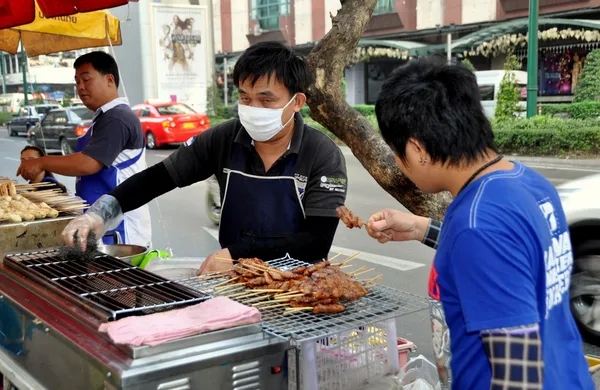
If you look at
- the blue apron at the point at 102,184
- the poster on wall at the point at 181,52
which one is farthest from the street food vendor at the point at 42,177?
the poster on wall at the point at 181,52

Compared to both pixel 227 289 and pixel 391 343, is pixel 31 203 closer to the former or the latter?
pixel 227 289

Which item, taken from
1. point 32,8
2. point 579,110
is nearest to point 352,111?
point 32,8

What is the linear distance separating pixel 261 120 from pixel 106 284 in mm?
1007

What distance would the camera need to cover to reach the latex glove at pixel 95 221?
2.70 m

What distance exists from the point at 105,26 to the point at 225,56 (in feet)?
102

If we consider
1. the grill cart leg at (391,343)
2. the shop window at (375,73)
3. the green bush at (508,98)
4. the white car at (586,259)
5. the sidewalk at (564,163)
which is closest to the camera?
the grill cart leg at (391,343)

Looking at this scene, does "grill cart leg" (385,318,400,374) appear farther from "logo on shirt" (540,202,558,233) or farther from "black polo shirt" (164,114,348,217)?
"logo on shirt" (540,202,558,233)

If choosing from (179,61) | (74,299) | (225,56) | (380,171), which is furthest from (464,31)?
→ (74,299)

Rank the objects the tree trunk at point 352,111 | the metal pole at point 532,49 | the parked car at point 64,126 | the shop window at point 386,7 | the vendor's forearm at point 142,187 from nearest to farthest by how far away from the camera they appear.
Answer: the vendor's forearm at point 142,187 < the tree trunk at point 352,111 < the metal pole at point 532,49 < the parked car at point 64,126 < the shop window at point 386,7

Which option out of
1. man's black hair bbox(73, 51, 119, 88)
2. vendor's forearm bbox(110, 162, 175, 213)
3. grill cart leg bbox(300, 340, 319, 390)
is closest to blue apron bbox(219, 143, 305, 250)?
vendor's forearm bbox(110, 162, 175, 213)

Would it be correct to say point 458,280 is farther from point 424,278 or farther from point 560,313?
point 424,278

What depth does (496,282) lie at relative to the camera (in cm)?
131

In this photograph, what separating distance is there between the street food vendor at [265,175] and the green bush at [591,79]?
20.6m

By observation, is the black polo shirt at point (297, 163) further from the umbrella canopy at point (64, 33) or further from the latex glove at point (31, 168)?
the umbrella canopy at point (64, 33)
